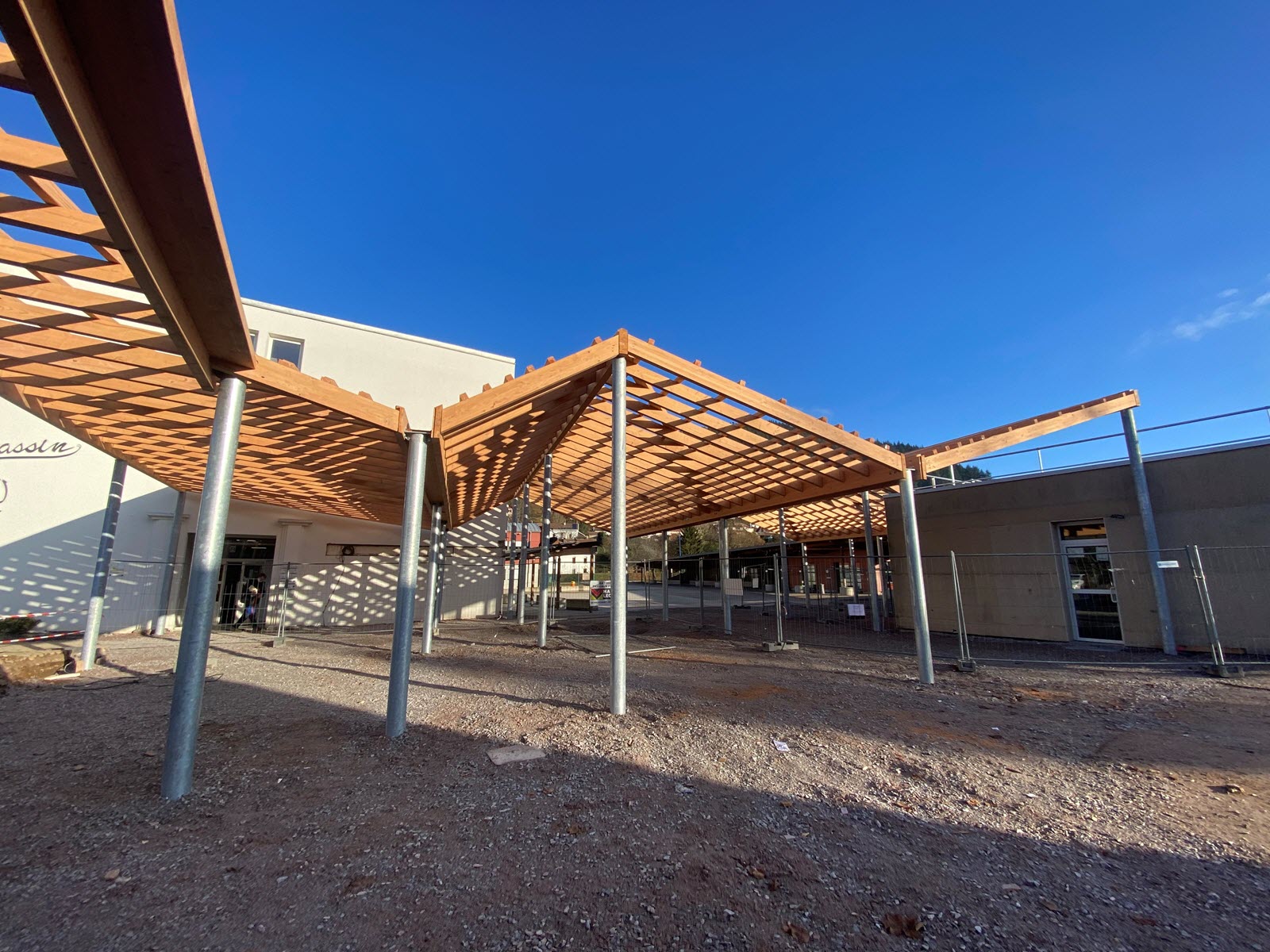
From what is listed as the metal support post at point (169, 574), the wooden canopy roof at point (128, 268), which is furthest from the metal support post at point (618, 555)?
the metal support post at point (169, 574)

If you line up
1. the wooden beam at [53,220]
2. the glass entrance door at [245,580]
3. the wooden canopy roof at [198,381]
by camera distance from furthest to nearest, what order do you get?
the glass entrance door at [245,580], the wooden beam at [53,220], the wooden canopy roof at [198,381]

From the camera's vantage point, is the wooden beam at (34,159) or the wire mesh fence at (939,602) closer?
the wooden beam at (34,159)

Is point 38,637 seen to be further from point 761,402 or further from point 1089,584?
point 1089,584

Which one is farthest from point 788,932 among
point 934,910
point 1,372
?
point 1,372

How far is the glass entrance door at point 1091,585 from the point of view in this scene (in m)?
10.9

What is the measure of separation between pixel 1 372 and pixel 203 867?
5.98 metres

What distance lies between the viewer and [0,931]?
2.40 metres

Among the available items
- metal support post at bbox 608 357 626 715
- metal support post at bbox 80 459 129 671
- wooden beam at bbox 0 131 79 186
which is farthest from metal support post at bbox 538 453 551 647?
wooden beam at bbox 0 131 79 186

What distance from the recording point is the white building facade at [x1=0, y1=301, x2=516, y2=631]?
14391 millimetres

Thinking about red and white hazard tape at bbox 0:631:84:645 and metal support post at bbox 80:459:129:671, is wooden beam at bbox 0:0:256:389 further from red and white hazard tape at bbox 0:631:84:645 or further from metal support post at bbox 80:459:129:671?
red and white hazard tape at bbox 0:631:84:645

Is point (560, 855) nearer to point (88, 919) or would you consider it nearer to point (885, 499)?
point (88, 919)

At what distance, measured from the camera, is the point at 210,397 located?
6.43m

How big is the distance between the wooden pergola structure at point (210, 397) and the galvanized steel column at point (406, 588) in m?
0.02

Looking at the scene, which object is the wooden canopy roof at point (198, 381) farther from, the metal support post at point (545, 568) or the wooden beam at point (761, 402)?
the metal support post at point (545, 568)
